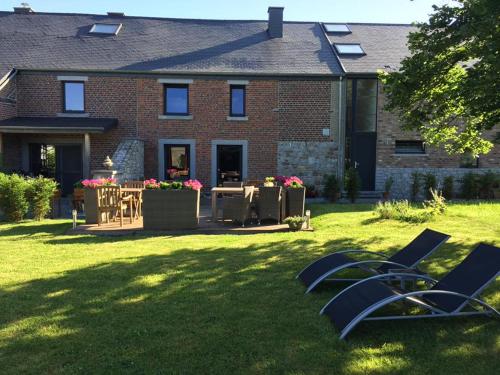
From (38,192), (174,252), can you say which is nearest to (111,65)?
(38,192)

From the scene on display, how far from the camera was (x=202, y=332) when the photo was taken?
4.01 metres

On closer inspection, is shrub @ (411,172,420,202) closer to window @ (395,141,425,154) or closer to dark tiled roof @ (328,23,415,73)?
window @ (395,141,425,154)

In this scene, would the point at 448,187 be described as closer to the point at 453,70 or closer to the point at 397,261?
the point at 453,70

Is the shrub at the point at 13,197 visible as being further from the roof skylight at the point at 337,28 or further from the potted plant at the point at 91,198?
the roof skylight at the point at 337,28

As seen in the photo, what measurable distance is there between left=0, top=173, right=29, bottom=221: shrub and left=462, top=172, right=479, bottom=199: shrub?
14.3 meters

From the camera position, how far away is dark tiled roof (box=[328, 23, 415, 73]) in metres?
17.0

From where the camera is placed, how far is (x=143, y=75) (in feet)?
53.9

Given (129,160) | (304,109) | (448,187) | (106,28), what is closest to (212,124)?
(304,109)

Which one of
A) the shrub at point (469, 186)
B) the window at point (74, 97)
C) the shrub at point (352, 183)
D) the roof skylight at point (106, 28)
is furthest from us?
the roof skylight at point (106, 28)

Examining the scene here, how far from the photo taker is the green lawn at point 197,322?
346cm

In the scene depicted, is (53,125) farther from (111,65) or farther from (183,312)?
(183,312)

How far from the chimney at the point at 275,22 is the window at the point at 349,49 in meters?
2.60

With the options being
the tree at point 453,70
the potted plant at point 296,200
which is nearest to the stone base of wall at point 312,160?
the potted plant at point 296,200

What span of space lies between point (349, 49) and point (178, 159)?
27.6 ft
